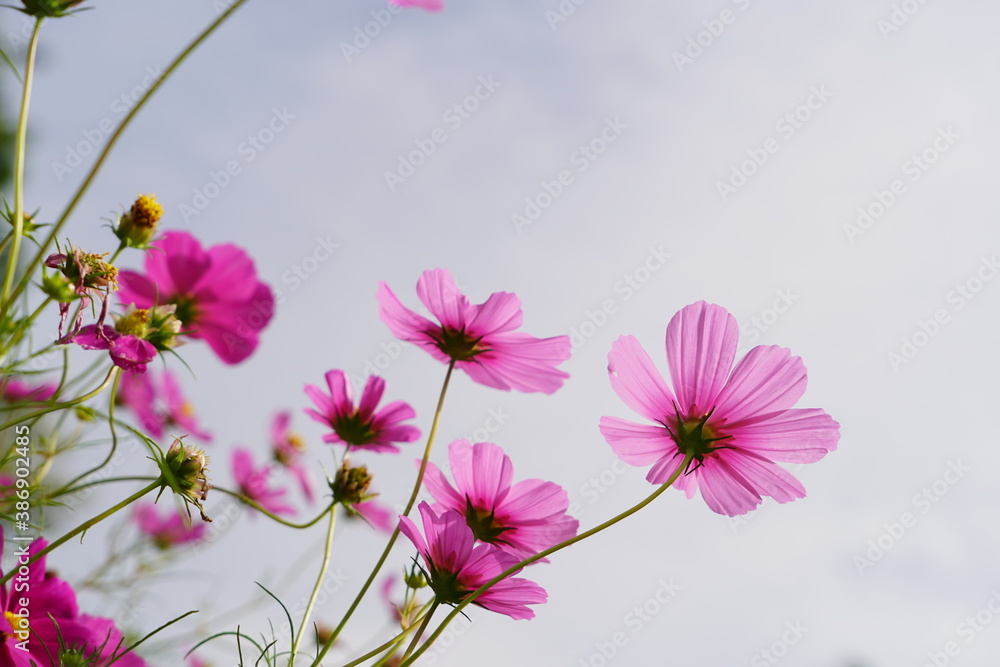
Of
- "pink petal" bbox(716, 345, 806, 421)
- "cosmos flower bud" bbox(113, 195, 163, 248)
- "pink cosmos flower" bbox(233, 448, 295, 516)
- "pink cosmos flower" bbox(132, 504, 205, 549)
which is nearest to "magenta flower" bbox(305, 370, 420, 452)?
"cosmos flower bud" bbox(113, 195, 163, 248)

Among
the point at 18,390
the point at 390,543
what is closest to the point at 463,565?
the point at 390,543

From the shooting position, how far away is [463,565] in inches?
19.0

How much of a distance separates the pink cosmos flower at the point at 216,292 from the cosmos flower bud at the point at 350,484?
0.59 ft

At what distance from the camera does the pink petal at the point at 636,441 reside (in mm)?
531

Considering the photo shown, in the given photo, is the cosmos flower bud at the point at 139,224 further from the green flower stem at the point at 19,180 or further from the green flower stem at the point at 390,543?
the green flower stem at the point at 390,543

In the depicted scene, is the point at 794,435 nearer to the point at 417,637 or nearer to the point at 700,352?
the point at 700,352

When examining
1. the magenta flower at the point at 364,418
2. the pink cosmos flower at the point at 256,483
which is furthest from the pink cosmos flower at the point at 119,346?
the pink cosmos flower at the point at 256,483

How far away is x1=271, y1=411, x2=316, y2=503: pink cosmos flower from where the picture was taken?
1.27 metres

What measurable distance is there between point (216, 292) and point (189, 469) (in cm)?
32

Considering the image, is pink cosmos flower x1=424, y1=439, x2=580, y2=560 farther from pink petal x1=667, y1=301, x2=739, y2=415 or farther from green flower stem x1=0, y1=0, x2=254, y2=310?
green flower stem x1=0, y1=0, x2=254, y2=310

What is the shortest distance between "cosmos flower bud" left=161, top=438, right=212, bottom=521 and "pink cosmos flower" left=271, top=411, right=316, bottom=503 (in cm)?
77

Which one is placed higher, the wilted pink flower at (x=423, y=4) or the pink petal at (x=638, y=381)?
the wilted pink flower at (x=423, y=4)

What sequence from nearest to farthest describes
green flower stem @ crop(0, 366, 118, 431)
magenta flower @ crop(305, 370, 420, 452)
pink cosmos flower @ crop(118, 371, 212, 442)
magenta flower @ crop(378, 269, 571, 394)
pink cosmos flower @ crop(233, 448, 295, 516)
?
green flower stem @ crop(0, 366, 118, 431) → magenta flower @ crop(378, 269, 571, 394) → magenta flower @ crop(305, 370, 420, 452) → pink cosmos flower @ crop(118, 371, 212, 442) → pink cosmos flower @ crop(233, 448, 295, 516)

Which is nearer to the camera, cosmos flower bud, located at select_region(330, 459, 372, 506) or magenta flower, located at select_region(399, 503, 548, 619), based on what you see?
magenta flower, located at select_region(399, 503, 548, 619)
